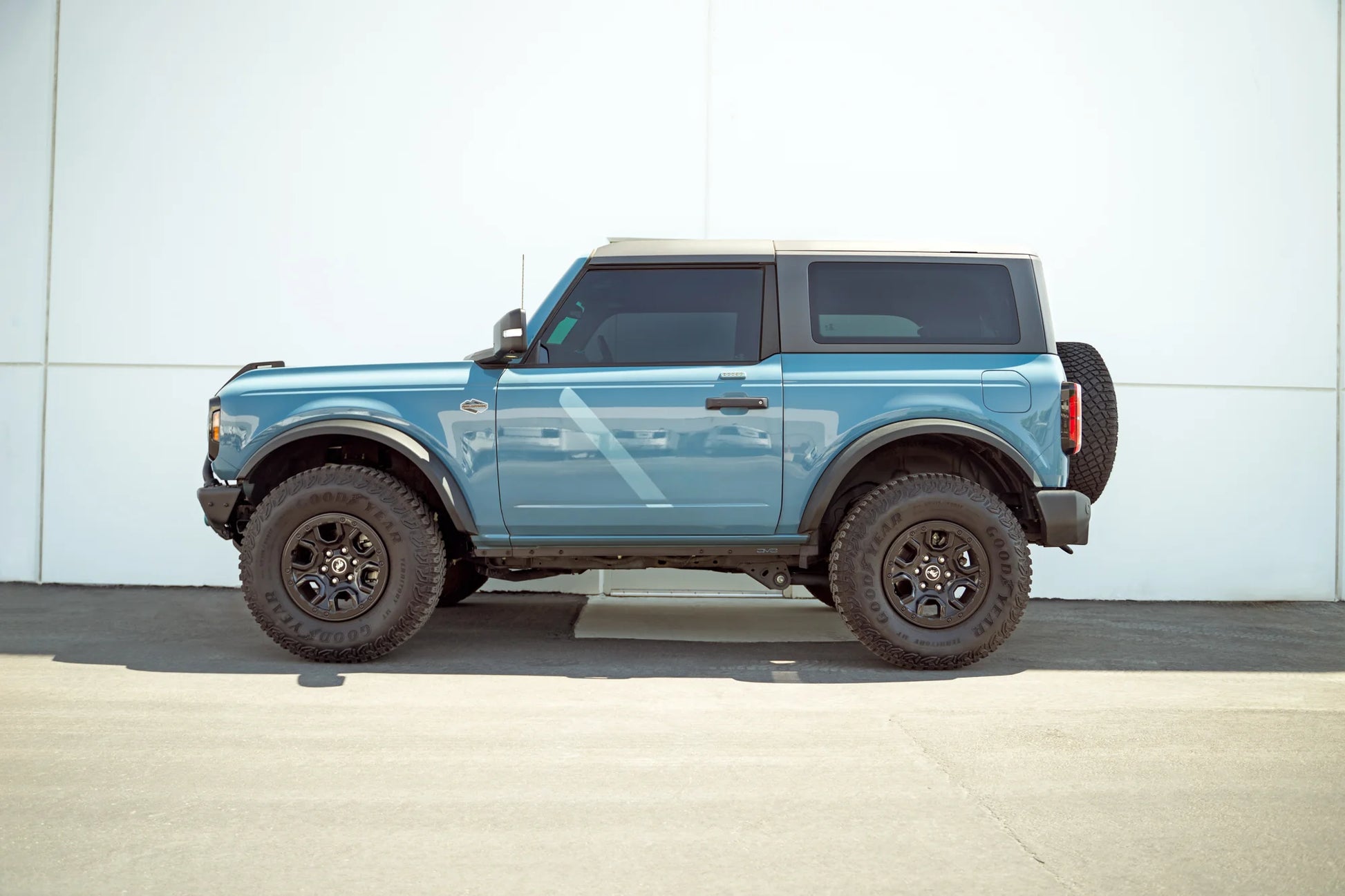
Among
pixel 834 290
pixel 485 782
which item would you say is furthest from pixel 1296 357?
pixel 485 782

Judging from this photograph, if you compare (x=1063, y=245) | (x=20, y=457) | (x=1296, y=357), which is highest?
(x=1063, y=245)

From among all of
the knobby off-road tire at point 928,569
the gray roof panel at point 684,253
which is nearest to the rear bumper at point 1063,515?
the knobby off-road tire at point 928,569

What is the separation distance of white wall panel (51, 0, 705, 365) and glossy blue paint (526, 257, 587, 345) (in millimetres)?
2453

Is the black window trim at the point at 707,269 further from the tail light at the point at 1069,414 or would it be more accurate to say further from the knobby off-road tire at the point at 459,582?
the knobby off-road tire at the point at 459,582

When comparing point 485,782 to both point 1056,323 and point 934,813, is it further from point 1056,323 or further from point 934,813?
point 1056,323

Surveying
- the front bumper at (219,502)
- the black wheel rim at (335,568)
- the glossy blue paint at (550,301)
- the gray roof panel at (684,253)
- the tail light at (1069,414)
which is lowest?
the black wheel rim at (335,568)

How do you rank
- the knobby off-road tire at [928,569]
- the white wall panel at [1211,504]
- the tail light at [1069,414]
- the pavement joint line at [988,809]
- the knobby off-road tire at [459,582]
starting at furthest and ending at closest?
1. the white wall panel at [1211,504]
2. the knobby off-road tire at [459,582]
3. the tail light at [1069,414]
4. the knobby off-road tire at [928,569]
5. the pavement joint line at [988,809]

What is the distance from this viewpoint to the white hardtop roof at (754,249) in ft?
17.5

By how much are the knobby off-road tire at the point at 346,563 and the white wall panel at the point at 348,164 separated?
9.24ft

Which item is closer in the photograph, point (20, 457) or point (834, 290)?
point (834, 290)

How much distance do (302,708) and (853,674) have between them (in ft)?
8.19

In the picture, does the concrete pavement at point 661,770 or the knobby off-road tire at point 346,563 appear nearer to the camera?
the concrete pavement at point 661,770

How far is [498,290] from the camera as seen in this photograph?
7.80m

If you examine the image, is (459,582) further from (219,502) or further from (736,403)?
(736,403)
